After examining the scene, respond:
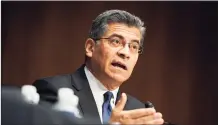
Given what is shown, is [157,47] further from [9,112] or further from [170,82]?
[9,112]

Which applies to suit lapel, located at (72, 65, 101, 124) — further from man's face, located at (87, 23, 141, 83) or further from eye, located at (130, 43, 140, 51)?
eye, located at (130, 43, 140, 51)

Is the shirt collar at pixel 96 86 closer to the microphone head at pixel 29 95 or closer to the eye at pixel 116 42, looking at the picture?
the eye at pixel 116 42

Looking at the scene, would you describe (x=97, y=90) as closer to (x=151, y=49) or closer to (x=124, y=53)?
(x=124, y=53)

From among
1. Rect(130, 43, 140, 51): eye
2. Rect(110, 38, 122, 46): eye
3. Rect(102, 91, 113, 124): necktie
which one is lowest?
Rect(102, 91, 113, 124): necktie

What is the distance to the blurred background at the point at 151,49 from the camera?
201 cm

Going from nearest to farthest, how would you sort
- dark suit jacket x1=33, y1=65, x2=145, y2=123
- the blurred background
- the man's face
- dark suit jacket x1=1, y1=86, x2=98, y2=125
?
dark suit jacket x1=1, y1=86, x2=98, y2=125
dark suit jacket x1=33, y1=65, x2=145, y2=123
the man's face
the blurred background

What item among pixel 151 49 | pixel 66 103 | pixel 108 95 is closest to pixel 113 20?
pixel 108 95

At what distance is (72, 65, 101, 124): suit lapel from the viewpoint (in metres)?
1.07

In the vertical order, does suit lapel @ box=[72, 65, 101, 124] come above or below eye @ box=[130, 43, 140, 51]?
below

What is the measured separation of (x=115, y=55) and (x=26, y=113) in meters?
0.66

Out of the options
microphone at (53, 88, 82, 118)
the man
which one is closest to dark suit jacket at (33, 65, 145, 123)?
the man

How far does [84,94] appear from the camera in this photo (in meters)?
1.12

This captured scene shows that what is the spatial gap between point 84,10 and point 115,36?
91 cm

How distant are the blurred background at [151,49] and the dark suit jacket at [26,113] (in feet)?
4.87
